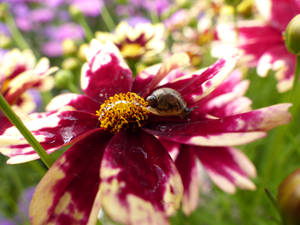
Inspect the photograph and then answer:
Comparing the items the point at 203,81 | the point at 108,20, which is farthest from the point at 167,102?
the point at 108,20

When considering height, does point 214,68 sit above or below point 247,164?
above

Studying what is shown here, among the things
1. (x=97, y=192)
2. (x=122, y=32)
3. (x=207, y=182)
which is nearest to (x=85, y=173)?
(x=97, y=192)

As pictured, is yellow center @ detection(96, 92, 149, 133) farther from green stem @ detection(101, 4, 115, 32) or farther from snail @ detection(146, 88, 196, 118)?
green stem @ detection(101, 4, 115, 32)

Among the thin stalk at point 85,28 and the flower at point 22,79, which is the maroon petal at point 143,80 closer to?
the flower at point 22,79

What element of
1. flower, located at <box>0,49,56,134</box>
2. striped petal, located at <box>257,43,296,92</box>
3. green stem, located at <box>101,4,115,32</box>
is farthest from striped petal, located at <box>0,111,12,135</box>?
green stem, located at <box>101,4,115,32</box>

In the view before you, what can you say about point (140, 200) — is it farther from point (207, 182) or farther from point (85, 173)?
point (207, 182)
